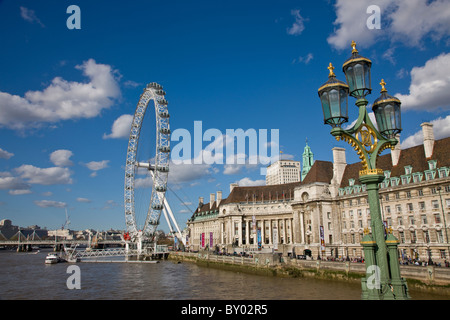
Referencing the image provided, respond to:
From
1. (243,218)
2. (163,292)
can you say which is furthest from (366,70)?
(243,218)

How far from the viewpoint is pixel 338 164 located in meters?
66.2

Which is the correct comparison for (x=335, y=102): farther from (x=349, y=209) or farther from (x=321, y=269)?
(x=349, y=209)

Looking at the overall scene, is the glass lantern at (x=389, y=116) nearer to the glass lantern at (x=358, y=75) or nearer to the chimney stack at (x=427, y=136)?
the glass lantern at (x=358, y=75)

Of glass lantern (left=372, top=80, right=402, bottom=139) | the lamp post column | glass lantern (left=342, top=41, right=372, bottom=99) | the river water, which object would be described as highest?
glass lantern (left=342, top=41, right=372, bottom=99)

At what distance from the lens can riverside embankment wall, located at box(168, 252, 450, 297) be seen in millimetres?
30562

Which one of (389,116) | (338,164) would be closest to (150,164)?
(338,164)

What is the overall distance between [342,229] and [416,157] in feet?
59.0

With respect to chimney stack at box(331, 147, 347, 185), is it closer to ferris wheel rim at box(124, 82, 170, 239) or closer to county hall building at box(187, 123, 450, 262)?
county hall building at box(187, 123, 450, 262)

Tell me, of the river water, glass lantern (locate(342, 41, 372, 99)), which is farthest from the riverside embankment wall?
glass lantern (locate(342, 41, 372, 99))

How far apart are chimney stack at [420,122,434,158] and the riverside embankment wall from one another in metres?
21.8

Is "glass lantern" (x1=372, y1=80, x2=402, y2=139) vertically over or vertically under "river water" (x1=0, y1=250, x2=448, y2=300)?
over

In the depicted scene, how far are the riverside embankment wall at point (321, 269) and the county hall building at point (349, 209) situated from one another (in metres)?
9.43

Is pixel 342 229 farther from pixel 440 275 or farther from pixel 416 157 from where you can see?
pixel 440 275

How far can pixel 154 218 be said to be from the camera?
8775cm
